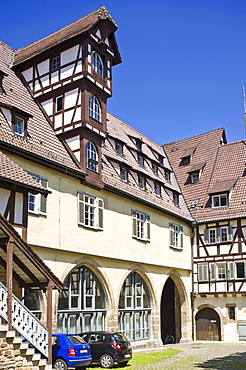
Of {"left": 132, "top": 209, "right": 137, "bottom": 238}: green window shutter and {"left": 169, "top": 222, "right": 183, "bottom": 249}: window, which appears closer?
{"left": 132, "top": 209, "right": 137, "bottom": 238}: green window shutter

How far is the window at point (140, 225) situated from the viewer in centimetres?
2728

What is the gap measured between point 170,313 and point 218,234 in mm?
6421

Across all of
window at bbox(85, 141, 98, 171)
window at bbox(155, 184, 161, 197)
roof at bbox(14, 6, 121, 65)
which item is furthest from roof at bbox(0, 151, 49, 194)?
window at bbox(155, 184, 161, 197)

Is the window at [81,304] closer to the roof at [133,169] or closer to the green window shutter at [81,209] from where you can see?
the green window shutter at [81,209]

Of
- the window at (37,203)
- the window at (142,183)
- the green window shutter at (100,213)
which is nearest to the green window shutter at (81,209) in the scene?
the green window shutter at (100,213)

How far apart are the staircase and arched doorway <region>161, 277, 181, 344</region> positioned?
19.1 m

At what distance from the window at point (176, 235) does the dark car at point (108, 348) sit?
39.6 feet

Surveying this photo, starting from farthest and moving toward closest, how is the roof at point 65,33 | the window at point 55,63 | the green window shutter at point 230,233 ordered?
the green window shutter at point 230,233 → the window at point 55,63 → the roof at point 65,33

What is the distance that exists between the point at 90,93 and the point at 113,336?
37.8 ft

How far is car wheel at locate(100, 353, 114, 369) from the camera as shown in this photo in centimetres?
1877

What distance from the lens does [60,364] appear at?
16.6 meters

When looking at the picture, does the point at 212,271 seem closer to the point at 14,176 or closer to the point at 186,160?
the point at 186,160

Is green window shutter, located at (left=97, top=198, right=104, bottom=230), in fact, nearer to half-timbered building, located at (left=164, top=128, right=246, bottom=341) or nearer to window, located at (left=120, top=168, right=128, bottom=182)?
window, located at (left=120, top=168, right=128, bottom=182)

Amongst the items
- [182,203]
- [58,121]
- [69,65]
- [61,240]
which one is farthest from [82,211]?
[182,203]
